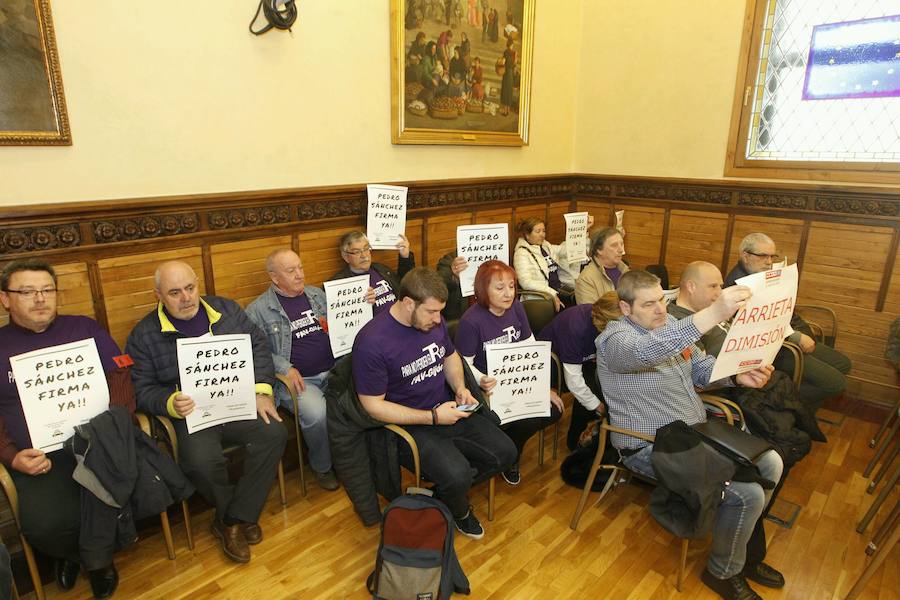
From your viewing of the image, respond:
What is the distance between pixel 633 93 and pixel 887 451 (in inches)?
152

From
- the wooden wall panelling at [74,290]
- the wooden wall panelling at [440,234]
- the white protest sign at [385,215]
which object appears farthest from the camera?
the wooden wall panelling at [440,234]

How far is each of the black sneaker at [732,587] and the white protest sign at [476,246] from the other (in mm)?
2351

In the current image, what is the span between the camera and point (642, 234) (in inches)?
225

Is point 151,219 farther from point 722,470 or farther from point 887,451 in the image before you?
point 887,451

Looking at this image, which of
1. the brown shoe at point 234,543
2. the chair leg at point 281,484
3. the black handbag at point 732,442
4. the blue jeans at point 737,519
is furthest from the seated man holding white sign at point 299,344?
the black handbag at point 732,442

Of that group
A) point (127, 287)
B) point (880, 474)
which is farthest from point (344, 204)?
point (880, 474)

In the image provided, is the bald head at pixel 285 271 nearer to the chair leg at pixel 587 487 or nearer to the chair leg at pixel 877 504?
the chair leg at pixel 587 487

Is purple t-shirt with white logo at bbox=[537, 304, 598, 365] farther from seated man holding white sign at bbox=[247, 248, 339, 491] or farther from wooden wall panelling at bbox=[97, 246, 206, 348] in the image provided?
wooden wall panelling at bbox=[97, 246, 206, 348]

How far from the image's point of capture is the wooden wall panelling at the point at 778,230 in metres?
4.73

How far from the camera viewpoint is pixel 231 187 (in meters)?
3.39

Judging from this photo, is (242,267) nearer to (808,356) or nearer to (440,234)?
(440,234)

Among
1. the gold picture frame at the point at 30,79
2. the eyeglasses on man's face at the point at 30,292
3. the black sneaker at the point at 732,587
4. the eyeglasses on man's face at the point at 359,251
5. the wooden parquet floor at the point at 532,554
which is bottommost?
the wooden parquet floor at the point at 532,554

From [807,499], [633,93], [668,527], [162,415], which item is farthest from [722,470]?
[633,93]

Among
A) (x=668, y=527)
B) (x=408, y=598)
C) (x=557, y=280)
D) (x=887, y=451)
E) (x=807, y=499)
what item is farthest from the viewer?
(x=557, y=280)
